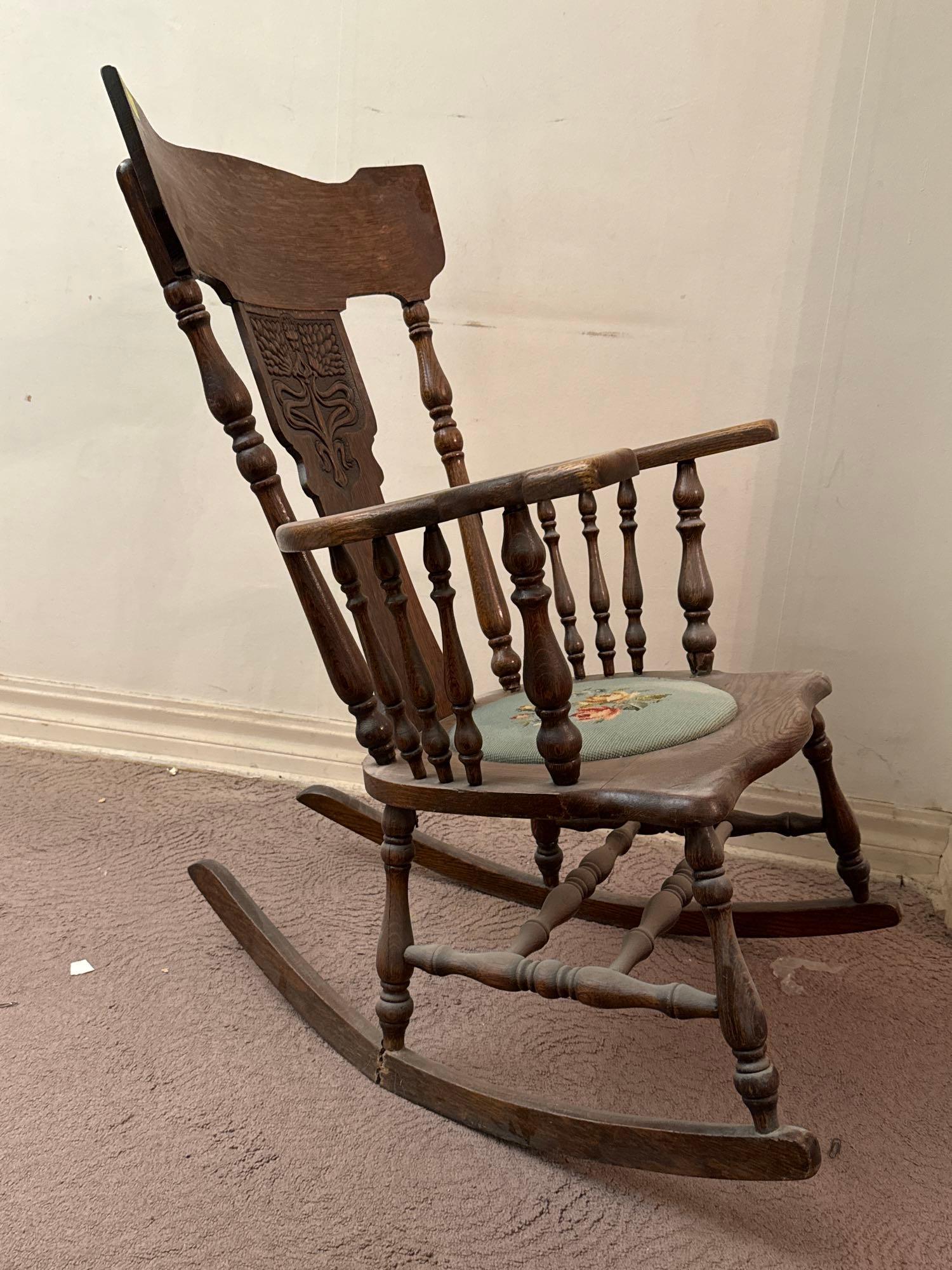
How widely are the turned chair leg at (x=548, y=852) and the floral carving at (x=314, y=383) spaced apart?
0.59m

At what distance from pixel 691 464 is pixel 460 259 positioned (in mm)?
745

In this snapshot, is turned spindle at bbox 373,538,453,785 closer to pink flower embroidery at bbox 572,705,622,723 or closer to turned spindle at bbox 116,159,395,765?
turned spindle at bbox 116,159,395,765

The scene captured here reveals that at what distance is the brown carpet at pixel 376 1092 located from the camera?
1005 millimetres

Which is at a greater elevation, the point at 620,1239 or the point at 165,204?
the point at 165,204

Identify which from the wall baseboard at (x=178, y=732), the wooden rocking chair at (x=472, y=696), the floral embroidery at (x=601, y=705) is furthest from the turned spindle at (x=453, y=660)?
the wall baseboard at (x=178, y=732)

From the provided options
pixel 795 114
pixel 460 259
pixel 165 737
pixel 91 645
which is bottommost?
pixel 165 737

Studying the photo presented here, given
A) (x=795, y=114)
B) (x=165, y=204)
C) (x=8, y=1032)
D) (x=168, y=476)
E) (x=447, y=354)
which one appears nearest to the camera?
(x=165, y=204)

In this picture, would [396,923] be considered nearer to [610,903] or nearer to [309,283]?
[610,903]

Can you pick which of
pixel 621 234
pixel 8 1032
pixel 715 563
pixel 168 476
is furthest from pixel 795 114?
pixel 8 1032

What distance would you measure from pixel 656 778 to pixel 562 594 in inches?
21.6

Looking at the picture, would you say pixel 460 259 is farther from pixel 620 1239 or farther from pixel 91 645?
pixel 620 1239

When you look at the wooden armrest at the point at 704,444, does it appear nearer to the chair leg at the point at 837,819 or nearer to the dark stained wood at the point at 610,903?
the chair leg at the point at 837,819

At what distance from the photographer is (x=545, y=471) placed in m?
0.92

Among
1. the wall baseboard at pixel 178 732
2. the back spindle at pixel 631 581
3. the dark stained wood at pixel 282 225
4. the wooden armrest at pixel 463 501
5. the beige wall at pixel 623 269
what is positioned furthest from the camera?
the wall baseboard at pixel 178 732
